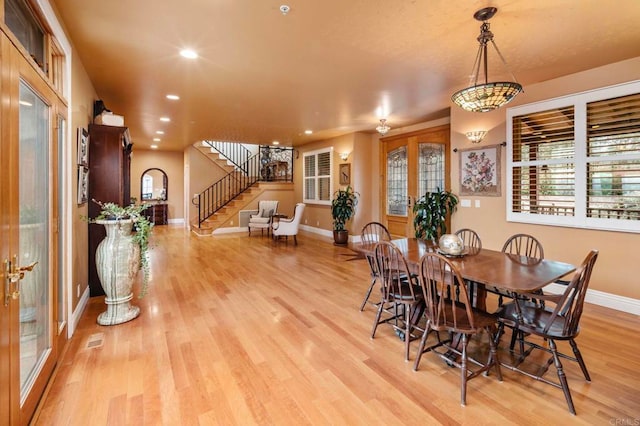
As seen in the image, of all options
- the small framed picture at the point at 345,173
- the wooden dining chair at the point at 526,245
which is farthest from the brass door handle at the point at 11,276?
the small framed picture at the point at 345,173

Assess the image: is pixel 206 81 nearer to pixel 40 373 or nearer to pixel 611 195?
pixel 40 373

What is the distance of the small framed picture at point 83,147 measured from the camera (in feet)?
10.2

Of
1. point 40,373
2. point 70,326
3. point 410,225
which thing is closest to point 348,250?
point 410,225

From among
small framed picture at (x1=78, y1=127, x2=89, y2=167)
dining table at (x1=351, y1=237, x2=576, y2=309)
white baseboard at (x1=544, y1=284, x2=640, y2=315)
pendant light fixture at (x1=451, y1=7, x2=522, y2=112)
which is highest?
pendant light fixture at (x1=451, y1=7, x2=522, y2=112)

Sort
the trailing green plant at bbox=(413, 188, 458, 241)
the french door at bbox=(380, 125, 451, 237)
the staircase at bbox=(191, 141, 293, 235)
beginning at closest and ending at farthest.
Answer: the trailing green plant at bbox=(413, 188, 458, 241) → the french door at bbox=(380, 125, 451, 237) → the staircase at bbox=(191, 141, 293, 235)

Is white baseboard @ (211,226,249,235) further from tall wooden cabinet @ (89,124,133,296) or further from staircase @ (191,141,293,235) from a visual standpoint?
tall wooden cabinet @ (89,124,133,296)

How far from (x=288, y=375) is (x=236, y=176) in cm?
932

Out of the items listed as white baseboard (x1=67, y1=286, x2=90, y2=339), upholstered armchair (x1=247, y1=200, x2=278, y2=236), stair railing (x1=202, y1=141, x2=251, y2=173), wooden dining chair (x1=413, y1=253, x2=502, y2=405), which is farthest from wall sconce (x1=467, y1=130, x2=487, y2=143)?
stair railing (x1=202, y1=141, x2=251, y2=173)

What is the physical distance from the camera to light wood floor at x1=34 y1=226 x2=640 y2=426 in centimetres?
184

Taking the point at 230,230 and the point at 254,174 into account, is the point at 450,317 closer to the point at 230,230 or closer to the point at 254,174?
the point at 230,230

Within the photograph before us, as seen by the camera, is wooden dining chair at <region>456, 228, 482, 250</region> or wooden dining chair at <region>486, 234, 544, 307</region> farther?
wooden dining chair at <region>456, 228, 482, 250</region>

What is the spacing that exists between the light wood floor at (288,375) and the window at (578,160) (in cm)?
114

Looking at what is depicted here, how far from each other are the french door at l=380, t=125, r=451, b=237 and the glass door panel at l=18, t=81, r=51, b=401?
18.3ft

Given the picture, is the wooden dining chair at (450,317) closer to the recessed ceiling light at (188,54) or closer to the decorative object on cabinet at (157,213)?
the recessed ceiling light at (188,54)
